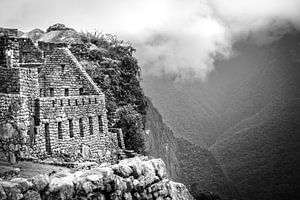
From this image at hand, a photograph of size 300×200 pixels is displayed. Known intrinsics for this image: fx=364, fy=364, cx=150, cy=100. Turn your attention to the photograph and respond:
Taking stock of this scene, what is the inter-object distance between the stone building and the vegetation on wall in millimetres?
2369

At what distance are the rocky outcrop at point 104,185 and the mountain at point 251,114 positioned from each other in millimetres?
42283

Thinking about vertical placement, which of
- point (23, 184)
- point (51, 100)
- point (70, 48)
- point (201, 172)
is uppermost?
point (70, 48)

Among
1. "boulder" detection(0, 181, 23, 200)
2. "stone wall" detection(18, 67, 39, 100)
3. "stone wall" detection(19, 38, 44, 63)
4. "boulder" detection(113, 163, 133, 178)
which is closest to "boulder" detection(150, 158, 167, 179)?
"boulder" detection(113, 163, 133, 178)

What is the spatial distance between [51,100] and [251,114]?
80897mm

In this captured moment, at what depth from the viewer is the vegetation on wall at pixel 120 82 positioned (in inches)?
1191

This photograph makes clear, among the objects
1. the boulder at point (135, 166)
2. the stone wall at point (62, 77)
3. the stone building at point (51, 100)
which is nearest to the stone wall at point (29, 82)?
the stone building at point (51, 100)

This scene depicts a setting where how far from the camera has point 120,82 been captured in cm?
3312

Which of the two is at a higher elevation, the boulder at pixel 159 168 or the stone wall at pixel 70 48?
the stone wall at pixel 70 48

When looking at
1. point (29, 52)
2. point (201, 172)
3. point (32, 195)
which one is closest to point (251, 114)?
point (201, 172)

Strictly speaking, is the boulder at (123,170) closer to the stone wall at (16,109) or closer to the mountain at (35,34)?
the stone wall at (16,109)

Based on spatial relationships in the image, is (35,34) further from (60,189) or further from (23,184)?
(23,184)

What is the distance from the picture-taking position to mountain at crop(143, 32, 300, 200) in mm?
65188

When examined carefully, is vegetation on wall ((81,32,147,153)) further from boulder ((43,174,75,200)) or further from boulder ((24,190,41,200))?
boulder ((24,190,41,200))

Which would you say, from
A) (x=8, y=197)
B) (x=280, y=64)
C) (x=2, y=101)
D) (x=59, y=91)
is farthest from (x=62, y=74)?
(x=280, y=64)
